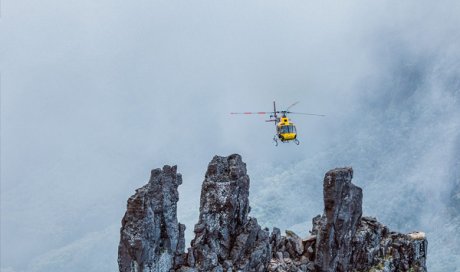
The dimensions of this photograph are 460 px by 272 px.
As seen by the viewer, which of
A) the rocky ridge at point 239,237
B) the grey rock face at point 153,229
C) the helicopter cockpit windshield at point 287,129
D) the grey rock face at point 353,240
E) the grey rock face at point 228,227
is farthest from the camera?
the helicopter cockpit windshield at point 287,129

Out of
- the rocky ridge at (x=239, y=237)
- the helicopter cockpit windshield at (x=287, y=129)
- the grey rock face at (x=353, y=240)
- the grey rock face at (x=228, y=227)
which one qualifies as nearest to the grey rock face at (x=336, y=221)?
the grey rock face at (x=353, y=240)

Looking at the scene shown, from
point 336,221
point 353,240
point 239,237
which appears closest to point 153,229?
point 239,237

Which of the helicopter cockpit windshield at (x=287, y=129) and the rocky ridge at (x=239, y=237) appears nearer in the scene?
the rocky ridge at (x=239, y=237)

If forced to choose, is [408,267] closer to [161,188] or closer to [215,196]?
[215,196]

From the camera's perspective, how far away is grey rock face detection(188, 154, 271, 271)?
8194 cm

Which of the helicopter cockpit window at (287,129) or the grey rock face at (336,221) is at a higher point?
the helicopter cockpit window at (287,129)

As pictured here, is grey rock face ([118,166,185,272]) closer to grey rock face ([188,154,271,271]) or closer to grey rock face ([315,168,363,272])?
grey rock face ([188,154,271,271])

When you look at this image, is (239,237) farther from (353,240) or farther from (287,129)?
(287,129)

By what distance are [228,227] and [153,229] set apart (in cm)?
1212

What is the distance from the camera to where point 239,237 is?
84.9m

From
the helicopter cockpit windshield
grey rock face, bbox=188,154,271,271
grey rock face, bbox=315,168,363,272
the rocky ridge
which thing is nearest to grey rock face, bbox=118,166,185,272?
the rocky ridge

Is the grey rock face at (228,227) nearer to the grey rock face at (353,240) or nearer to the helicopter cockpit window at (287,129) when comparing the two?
the grey rock face at (353,240)

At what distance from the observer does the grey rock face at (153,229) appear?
75.6 metres

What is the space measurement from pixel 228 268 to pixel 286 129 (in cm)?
4361
